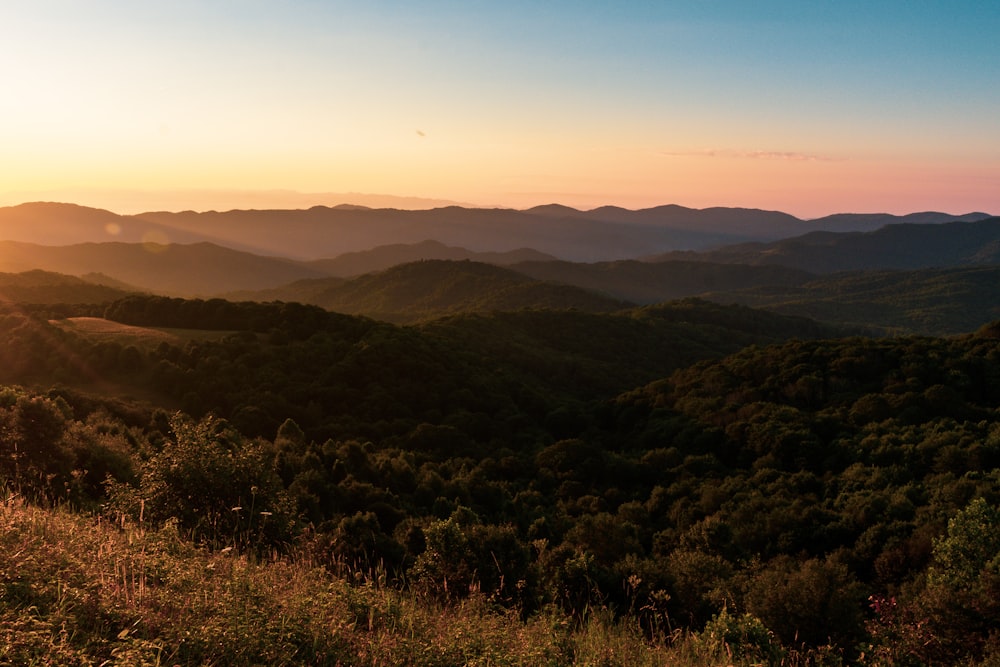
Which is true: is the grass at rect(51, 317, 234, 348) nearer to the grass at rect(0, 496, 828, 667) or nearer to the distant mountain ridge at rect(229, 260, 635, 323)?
the grass at rect(0, 496, 828, 667)

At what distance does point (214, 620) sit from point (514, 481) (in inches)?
1322

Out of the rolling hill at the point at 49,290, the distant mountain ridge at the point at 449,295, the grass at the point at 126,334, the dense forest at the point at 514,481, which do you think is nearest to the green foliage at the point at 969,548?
the dense forest at the point at 514,481

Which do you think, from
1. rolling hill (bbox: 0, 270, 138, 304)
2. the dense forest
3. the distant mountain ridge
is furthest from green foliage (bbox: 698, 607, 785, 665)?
the distant mountain ridge

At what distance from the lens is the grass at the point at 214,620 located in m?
5.12

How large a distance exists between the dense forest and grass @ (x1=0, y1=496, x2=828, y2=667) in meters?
Answer: 0.05

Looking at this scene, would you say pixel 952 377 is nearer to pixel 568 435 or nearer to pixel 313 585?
pixel 568 435

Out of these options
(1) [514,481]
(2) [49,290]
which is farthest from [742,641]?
(2) [49,290]

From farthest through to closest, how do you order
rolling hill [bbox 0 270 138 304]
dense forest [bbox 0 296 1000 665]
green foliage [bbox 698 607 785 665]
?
rolling hill [bbox 0 270 138 304] < dense forest [bbox 0 296 1000 665] < green foliage [bbox 698 607 785 665]

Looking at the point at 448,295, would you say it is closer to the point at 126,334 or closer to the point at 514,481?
the point at 126,334

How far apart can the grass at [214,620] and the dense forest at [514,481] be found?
0.18 ft

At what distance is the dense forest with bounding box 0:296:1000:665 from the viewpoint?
28.5 feet

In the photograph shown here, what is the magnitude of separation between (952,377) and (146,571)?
55375mm

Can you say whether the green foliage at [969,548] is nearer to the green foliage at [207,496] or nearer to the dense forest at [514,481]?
the dense forest at [514,481]

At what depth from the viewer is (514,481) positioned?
125 feet
